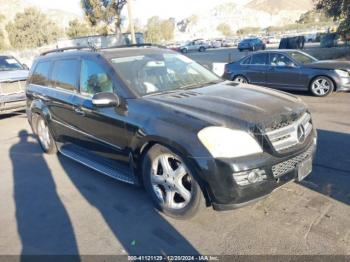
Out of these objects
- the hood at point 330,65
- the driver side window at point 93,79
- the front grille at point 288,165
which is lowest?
the hood at point 330,65

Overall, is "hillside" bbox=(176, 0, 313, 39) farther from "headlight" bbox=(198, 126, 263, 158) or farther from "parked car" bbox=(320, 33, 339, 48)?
"headlight" bbox=(198, 126, 263, 158)

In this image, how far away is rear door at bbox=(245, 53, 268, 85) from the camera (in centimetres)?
1117

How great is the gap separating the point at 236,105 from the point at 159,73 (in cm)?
131

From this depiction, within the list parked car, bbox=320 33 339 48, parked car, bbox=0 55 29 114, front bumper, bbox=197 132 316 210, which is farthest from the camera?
parked car, bbox=320 33 339 48

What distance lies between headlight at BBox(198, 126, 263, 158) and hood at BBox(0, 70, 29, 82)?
27.6 ft

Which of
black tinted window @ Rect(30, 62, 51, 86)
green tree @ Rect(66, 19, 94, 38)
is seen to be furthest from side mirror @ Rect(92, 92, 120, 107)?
green tree @ Rect(66, 19, 94, 38)

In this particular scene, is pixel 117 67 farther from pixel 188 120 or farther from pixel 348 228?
pixel 348 228

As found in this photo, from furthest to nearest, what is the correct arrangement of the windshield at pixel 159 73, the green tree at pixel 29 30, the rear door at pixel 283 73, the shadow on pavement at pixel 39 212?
the green tree at pixel 29 30, the rear door at pixel 283 73, the windshield at pixel 159 73, the shadow on pavement at pixel 39 212

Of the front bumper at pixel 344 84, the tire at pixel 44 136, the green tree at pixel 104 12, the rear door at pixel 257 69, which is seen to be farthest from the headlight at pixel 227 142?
the green tree at pixel 104 12

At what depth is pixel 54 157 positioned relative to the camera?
6.21 metres

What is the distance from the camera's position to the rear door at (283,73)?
34.1ft

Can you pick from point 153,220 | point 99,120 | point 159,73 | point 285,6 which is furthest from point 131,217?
point 285,6

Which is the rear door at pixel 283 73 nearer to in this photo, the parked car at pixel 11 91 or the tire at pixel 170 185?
the parked car at pixel 11 91

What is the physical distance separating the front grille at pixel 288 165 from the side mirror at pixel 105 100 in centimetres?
192
